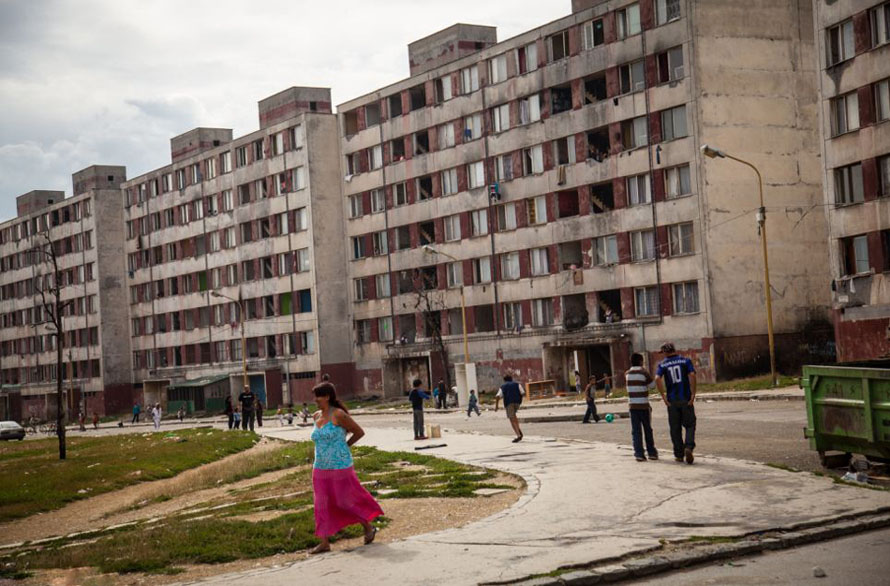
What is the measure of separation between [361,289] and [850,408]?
218 ft

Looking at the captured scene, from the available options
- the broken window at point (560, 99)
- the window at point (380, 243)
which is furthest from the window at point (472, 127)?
the window at point (380, 243)

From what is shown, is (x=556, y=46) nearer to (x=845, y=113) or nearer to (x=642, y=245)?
(x=642, y=245)

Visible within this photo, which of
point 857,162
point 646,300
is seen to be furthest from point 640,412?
point 646,300

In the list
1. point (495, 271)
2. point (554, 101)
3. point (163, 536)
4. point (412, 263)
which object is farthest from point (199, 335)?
point (163, 536)

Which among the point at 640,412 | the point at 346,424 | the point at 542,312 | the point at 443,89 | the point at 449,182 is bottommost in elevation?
the point at 640,412

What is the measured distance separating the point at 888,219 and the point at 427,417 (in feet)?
69.6

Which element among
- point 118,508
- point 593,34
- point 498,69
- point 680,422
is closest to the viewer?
point 680,422

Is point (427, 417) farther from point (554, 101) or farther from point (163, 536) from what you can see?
point (163, 536)

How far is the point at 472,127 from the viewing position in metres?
70.3

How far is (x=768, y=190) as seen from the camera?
56438mm

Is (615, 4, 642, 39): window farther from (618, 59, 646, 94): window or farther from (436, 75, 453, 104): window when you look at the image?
(436, 75, 453, 104): window

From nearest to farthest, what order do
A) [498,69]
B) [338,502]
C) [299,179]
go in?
1. [338,502]
2. [498,69]
3. [299,179]

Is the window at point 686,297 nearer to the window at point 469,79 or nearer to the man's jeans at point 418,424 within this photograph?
the window at point 469,79

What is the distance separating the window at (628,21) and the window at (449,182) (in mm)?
16037
